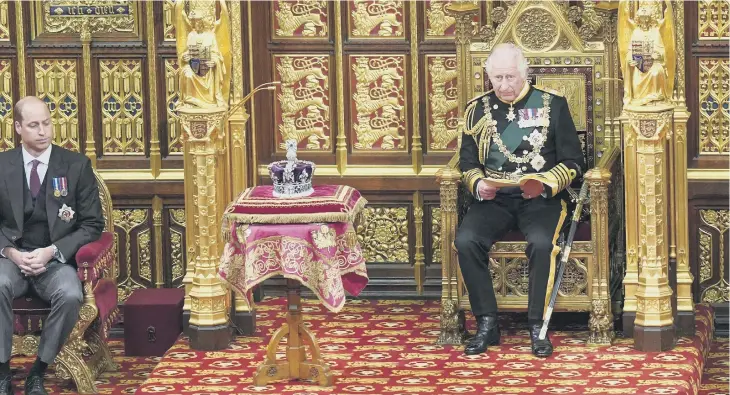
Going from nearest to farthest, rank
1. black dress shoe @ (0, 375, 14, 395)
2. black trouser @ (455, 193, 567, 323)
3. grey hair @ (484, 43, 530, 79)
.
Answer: black dress shoe @ (0, 375, 14, 395) → black trouser @ (455, 193, 567, 323) → grey hair @ (484, 43, 530, 79)

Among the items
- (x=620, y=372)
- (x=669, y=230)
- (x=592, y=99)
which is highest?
(x=592, y=99)

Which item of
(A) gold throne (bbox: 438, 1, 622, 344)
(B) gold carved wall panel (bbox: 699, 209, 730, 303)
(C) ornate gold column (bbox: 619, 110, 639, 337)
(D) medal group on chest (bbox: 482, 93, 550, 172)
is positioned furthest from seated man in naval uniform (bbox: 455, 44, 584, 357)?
(B) gold carved wall panel (bbox: 699, 209, 730, 303)

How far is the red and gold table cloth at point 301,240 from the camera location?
846cm

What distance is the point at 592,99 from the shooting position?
32.0 feet

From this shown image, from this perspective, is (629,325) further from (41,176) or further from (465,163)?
(41,176)

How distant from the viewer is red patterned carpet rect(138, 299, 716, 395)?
861 centimetres

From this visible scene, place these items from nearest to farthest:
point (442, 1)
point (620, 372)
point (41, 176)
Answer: point (620, 372)
point (41, 176)
point (442, 1)

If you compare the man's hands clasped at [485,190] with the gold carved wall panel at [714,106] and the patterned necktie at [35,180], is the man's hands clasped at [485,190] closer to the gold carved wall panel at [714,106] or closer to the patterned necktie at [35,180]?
the gold carved wall panel at [714,106]

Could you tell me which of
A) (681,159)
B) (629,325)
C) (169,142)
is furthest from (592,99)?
(169,142)

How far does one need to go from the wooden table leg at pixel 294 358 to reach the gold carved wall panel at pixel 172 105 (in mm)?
2114

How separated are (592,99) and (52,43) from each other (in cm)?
308

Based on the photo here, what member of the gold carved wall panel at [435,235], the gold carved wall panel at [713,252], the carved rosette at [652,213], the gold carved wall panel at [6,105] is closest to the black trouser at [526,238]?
the carved rosette at [652,213]

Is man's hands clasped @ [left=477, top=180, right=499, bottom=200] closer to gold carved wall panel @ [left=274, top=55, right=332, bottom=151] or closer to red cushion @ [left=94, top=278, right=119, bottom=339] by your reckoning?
gold carved wall panel @ [left=274, top=55, right=332, bottom=151]

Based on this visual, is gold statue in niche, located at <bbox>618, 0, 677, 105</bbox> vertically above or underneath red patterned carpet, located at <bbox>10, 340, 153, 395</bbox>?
above
